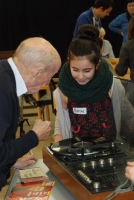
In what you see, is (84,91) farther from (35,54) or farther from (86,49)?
(35,54)

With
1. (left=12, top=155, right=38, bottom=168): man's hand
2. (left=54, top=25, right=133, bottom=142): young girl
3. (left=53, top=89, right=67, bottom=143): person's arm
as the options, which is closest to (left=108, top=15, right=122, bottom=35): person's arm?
(left=54, top=25, right=133, bottom=142): young girl

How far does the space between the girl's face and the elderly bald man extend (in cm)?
41

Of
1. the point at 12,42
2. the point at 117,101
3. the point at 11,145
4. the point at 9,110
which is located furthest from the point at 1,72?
the point at 12,42

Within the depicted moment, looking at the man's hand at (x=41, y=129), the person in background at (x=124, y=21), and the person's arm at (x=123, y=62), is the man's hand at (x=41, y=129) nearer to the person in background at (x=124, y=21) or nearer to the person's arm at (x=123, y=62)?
the person's arm at (x=123, y=62)

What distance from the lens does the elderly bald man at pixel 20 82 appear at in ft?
3.47

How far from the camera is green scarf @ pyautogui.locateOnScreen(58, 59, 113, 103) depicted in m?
1.68

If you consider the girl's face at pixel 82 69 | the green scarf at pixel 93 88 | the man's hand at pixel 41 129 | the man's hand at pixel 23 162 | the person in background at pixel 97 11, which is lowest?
the man's hand at pixel 23 162

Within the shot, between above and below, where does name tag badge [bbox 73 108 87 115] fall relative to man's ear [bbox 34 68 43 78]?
below

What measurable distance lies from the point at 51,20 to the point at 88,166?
5855 mm

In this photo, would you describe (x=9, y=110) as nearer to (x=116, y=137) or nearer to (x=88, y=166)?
(x=88, y=166)

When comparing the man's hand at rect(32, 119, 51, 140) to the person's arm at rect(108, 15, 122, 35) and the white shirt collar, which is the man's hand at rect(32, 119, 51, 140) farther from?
the person's arm at rect(108, 15, 122, 35)

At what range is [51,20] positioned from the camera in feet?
21.3

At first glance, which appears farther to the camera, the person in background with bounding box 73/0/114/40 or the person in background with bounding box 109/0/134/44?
the person in background with bounding box 109/0/134/44

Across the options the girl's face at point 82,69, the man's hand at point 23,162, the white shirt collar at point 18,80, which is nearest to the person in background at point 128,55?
the girl's face at point 82,69
